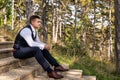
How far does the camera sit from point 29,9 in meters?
11.4

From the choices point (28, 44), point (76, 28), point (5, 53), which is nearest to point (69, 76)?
point (28, 44)

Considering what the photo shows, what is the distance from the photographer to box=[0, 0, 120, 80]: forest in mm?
10312

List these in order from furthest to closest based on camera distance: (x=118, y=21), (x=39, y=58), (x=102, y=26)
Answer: (x=102, y=26)
(x=118, y=21)
(x=39, y=58)

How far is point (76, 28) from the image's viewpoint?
38.5 m

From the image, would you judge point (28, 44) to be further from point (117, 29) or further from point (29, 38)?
point (117, 29)

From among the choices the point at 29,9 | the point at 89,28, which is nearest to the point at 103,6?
the point at 89,28

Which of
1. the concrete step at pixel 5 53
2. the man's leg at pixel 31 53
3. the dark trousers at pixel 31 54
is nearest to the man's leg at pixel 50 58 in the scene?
the dark trousers at pixel 31 54

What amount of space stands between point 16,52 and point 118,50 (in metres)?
4.17

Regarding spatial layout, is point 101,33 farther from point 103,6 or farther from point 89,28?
point 103,6

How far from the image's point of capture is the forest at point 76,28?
10.3 metres

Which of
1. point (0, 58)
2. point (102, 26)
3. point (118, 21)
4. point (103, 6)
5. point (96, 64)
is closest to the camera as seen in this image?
point (0, 58)

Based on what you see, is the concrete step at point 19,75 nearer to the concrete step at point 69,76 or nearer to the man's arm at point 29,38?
the concrete step at point 69,76

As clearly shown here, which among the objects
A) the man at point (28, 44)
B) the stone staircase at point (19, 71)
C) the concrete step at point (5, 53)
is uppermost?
the man at point (28, 44)

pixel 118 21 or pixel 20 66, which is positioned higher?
pixel 118 21
